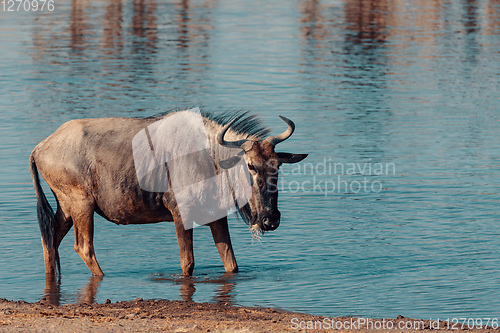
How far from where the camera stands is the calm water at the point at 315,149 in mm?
9750

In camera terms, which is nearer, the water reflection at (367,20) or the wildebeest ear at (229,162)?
the wildebeest ear at (229,162)

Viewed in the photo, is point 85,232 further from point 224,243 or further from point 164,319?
point 164,319

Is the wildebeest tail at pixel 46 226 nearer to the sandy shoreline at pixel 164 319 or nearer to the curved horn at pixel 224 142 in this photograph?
the sandy shoreline at pixel 164 319

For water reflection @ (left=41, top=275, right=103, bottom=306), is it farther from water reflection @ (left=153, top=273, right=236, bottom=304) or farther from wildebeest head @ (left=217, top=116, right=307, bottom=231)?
wildebeest head @ (left=217, top=116, right=307, bottom=231)

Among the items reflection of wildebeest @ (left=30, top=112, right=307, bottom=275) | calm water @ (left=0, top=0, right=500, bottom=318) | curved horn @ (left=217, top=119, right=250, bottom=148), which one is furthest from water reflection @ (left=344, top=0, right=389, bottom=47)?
curved horn @ (left=217, top=119, right=250, bottom=148)

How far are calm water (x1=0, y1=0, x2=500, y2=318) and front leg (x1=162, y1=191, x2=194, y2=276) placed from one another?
233mm

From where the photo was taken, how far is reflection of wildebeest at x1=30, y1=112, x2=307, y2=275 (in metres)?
9.69

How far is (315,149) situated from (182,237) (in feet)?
25.1

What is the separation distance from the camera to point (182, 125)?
973cm

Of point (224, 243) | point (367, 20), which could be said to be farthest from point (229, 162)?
point (367, 20)

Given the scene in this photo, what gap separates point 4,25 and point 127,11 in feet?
32.0

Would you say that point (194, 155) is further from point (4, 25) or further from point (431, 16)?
point (431, 16)

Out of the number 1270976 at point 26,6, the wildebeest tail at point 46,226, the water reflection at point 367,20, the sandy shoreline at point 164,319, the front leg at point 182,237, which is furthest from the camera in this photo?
the number 1270976 at point 26,6

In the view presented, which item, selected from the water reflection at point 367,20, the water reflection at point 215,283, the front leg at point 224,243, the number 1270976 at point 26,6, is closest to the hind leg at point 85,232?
the water reflection at point 215,283
